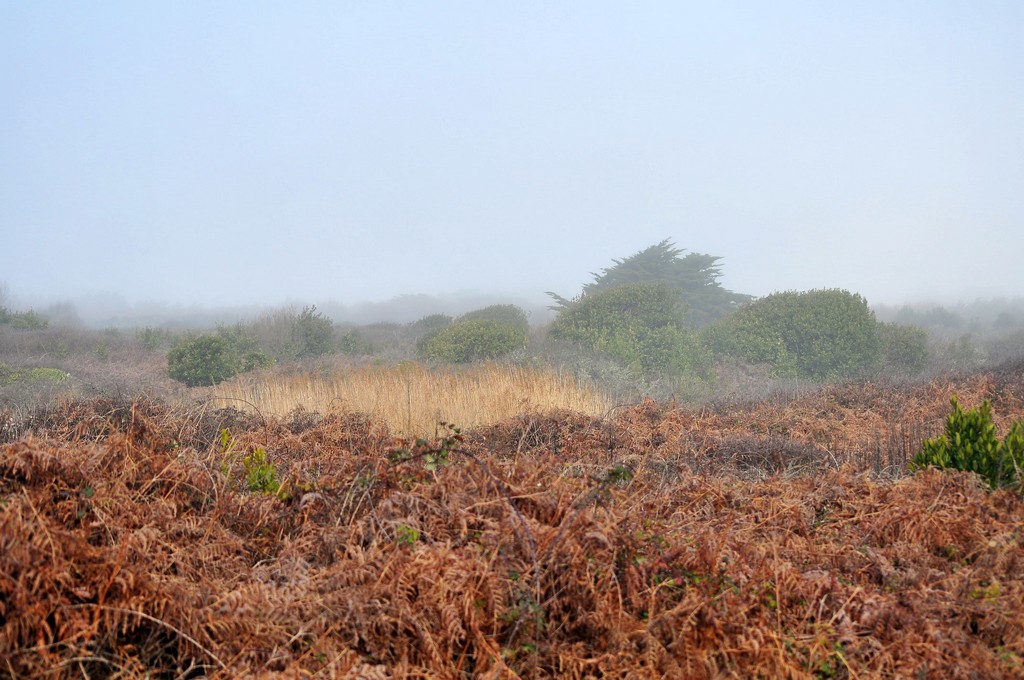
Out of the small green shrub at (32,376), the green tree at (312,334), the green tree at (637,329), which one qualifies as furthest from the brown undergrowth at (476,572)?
the green tree at (312,334)

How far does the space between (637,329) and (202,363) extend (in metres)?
11.1

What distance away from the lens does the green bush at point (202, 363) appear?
15.3 m

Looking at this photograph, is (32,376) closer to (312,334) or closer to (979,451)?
(312,334)

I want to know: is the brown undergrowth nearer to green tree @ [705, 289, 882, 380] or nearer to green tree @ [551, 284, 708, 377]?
green tree @ [551, 284, 708, 377]

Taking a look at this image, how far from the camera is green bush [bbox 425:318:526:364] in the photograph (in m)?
17.1

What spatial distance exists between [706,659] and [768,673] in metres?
0.20

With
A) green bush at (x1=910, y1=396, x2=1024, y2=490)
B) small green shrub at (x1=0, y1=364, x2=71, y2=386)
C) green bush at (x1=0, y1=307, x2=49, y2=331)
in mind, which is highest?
green bush at (x1=0, y1=307, x2=49, y2=331)

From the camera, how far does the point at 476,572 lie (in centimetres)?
247

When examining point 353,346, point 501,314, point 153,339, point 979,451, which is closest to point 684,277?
point 501,314

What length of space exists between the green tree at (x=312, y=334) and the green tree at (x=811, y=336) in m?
11.9

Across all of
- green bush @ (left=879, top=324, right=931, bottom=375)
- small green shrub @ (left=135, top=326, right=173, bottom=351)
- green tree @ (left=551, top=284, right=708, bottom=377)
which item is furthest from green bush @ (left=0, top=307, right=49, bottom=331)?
green bush @ (left=879, top=324, right=931, bottom=375)

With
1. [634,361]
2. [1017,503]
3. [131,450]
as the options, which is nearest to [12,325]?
[634,361]

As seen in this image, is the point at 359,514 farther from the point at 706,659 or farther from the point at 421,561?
the point at 706,659

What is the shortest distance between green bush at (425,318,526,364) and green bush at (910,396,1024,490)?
1252 centimetres
